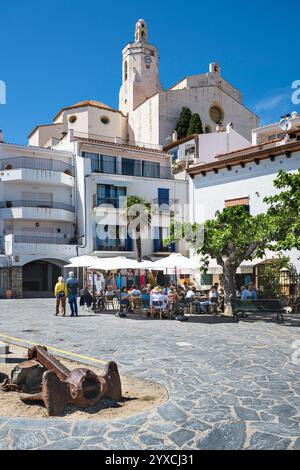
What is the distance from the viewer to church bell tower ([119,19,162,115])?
2483 inches

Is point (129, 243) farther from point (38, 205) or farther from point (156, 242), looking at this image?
point (38, 205)

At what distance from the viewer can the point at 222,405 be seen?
21.3 feet

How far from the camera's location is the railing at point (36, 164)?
37250 millimetres

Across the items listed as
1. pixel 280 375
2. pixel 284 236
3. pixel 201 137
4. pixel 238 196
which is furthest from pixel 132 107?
pixel 280 375

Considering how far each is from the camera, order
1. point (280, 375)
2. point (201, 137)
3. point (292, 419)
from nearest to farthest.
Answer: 1. point (292, 419)
2. point (280, 375)
3. point (201, 137)

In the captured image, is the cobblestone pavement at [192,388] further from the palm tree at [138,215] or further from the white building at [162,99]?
the white building at [162,99]

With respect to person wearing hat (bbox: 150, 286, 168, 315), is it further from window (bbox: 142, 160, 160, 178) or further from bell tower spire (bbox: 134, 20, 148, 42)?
bell tower spire (bbox: 134, 20, 148, 42)

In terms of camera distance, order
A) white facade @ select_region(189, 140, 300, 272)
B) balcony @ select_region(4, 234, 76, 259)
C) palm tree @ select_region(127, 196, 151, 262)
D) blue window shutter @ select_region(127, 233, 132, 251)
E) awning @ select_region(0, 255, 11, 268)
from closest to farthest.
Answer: white facade @ select_region(189, 140, 300, 272) → awning @ select_region(0, 255, 11, 268) → balcony @ select_region(4, 234, 76, 259) → palm tree @ select_region(127, 196, 151, 262) → blue window shutter @ select_region(127, 233, 132, 251)

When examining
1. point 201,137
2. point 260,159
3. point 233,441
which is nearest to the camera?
point 233,441

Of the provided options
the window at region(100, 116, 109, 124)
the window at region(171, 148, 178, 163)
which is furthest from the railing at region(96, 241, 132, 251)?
the window at region(100, 116, 109, 124)

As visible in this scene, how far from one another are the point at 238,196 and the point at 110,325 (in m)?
13.9

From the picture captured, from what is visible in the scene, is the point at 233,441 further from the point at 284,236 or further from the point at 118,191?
the point at 118,191

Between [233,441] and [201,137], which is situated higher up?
[201,137]

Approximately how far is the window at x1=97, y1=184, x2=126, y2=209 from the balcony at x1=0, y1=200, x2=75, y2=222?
265 cm
